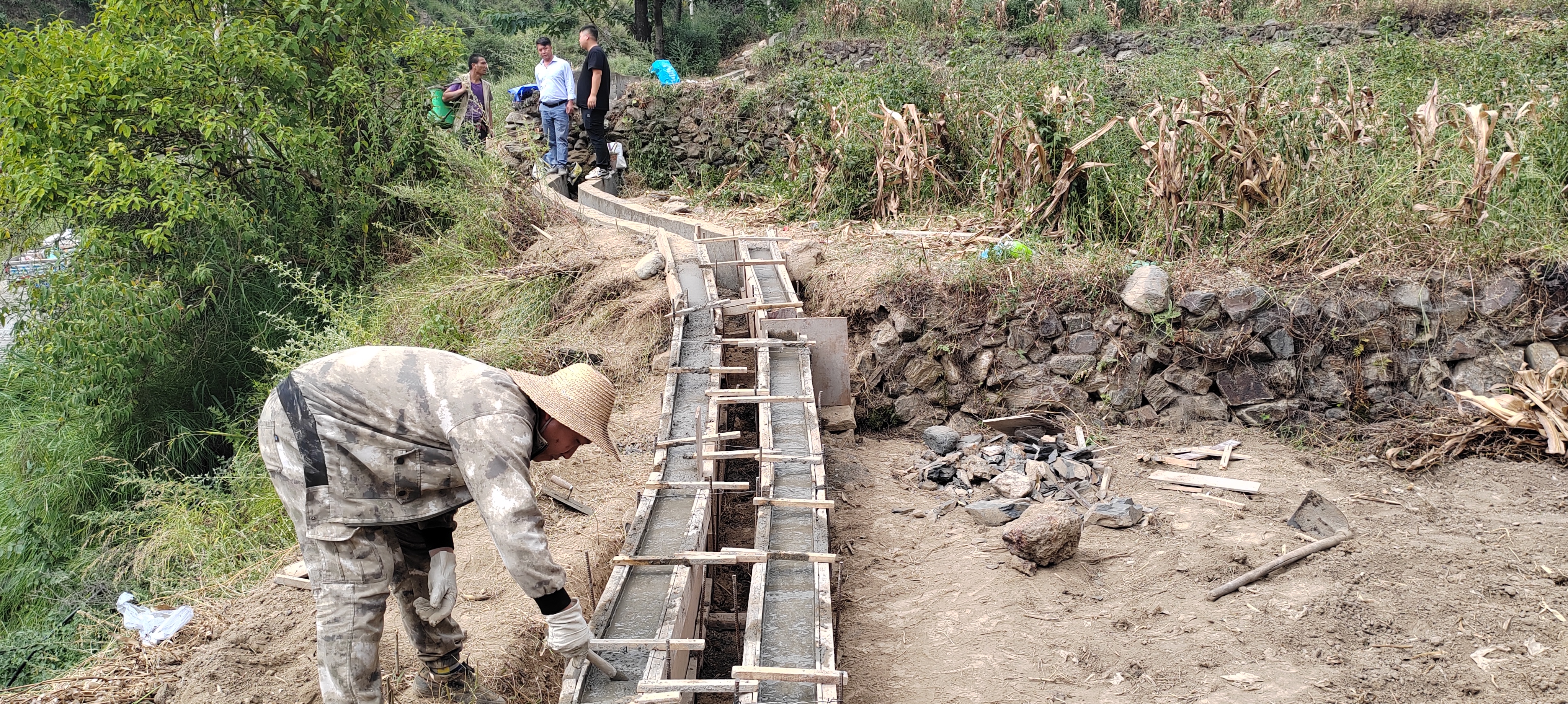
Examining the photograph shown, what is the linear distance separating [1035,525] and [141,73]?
780 centimetres

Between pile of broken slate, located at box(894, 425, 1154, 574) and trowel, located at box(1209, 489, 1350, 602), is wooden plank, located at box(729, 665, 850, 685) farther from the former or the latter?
trowel, located at box(1209, 489, 1350, 602)

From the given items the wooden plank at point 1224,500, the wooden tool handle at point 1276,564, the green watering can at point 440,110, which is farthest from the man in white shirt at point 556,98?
the wooden tool handle at point 1276,564

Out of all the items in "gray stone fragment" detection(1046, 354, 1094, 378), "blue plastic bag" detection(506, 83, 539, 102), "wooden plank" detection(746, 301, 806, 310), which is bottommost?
"gray stone fragment" detection(1046, 354, 1094, 378)

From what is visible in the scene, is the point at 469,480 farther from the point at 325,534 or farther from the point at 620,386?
the point at 620,386

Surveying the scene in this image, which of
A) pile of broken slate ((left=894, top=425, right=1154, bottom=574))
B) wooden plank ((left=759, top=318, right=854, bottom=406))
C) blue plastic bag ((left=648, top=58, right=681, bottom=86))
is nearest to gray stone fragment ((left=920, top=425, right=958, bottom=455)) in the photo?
pile of broken slate ((left=894, top=425, right=1154, bottom=574))

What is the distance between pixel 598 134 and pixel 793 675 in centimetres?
812

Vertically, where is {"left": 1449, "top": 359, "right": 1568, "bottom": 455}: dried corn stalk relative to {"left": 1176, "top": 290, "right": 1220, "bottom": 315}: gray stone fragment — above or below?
below

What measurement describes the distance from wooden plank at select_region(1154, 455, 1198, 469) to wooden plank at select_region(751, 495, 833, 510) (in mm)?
2337

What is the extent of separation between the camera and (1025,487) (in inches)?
197

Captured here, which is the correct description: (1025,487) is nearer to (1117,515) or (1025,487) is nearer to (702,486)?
(1117,515)

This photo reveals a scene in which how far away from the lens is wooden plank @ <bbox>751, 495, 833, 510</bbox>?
390 centimetres

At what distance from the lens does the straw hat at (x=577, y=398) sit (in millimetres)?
2850

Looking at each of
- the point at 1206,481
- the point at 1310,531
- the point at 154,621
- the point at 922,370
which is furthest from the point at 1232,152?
the point at 154,621

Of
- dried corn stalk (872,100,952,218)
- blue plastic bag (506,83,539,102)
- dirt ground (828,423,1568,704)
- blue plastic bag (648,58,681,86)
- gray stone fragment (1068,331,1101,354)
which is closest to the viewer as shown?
dirt ground (828,423,1568,704)
